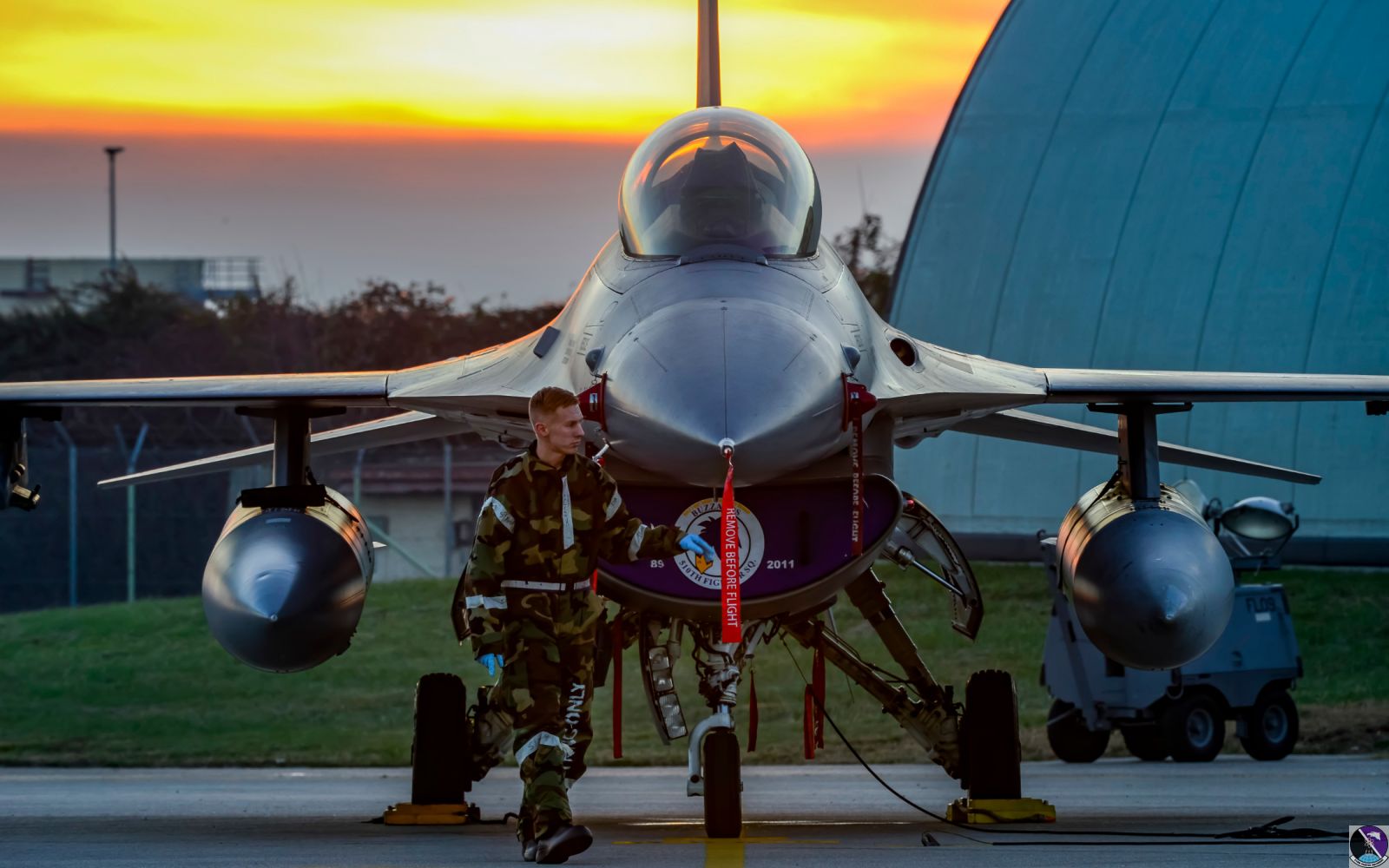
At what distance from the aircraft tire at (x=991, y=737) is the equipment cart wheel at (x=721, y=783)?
2259 mm

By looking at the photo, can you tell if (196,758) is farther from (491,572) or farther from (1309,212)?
(1309,212)

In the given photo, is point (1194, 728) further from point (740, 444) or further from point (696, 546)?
point (740, 444)

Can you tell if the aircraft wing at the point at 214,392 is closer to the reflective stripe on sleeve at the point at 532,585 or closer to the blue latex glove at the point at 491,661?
the reflective stripe on sleeve at the point at 532,585

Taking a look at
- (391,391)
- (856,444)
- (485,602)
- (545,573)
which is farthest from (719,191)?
(485,602)

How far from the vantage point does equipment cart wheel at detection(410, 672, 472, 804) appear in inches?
424

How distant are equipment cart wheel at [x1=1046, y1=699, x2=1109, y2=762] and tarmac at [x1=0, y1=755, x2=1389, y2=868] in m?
0.16

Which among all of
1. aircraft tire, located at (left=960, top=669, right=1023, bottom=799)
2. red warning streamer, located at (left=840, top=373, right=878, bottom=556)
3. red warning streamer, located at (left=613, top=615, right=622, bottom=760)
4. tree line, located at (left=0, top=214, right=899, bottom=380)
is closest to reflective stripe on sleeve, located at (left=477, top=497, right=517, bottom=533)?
red warning streamer, located at (left=840, top=373, right=878, bottom=556)

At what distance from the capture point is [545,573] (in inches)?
307

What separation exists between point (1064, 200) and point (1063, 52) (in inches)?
96.8

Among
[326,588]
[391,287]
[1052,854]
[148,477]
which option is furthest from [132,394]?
[391,287]

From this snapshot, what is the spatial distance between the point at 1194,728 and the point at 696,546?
390 inches

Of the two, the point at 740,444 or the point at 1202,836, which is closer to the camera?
the point at 740,444

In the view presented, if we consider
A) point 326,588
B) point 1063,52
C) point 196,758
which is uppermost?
point 1063,52

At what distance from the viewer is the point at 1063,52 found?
101ft
